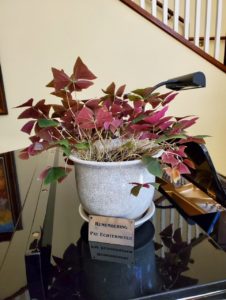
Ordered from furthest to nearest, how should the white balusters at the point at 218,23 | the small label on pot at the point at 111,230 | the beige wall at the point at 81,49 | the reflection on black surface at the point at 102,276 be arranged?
the white balusters at the point at 218,23, the beige wall at the point at 81,49, the small label on pot at the point at 111,230, the reflection on black surface at the point at 102,276

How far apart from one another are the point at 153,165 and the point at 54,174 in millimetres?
205

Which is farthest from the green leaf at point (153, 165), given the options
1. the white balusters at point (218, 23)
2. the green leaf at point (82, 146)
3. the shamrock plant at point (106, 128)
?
the white balusters at point (218, 23)

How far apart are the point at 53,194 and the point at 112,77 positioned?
1411mm

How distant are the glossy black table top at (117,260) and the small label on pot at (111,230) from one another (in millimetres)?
16

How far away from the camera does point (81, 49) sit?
2.01m

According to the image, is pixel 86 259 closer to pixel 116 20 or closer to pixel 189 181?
pixel 189 181

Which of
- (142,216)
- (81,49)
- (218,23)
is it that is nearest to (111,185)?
(142,216)

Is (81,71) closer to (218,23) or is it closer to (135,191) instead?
(135,191)

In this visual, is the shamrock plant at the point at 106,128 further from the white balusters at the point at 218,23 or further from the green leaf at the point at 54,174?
the white balusters at the point at 218,23

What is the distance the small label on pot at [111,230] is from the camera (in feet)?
1.90

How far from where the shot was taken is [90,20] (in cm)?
198

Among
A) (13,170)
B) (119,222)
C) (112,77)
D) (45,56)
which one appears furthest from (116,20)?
(119,222)

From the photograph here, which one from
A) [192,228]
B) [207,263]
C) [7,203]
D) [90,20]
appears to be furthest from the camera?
[90,20]

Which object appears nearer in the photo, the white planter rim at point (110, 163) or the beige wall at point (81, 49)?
the white planter rim at point (110, 163)
